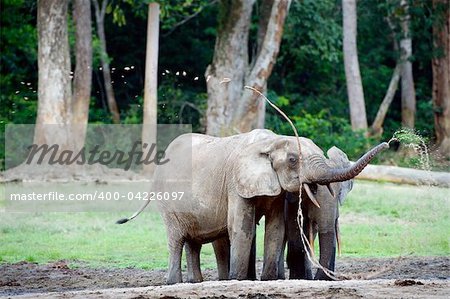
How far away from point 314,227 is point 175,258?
2.07m

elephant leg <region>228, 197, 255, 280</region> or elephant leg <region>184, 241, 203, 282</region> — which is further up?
elephant leg <region>228, 197, 255, 280</region>

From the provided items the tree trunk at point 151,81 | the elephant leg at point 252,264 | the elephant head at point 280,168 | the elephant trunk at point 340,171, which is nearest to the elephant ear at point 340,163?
the elephant head at point 280,168

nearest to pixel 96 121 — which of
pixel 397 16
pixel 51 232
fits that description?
pixel 397 16

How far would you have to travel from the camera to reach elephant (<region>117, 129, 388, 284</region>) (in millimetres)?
13234

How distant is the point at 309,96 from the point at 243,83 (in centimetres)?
759

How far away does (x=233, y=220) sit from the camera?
13555 millimetres

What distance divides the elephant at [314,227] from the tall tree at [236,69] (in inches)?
598

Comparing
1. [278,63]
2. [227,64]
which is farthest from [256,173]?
[278,63]

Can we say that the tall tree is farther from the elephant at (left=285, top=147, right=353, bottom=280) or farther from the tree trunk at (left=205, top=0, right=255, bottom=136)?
the elephant at (left=285, top=147, right=353, bottom=280)

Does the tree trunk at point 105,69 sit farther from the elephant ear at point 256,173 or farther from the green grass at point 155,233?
the elephant ear at point 256,173

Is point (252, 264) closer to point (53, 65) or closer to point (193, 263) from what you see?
point (193, 263)

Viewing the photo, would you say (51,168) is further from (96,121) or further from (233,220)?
(233,220)

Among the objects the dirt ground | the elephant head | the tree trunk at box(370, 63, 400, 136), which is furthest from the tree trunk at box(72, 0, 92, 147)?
the elephant head

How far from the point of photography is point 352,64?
35562mm
